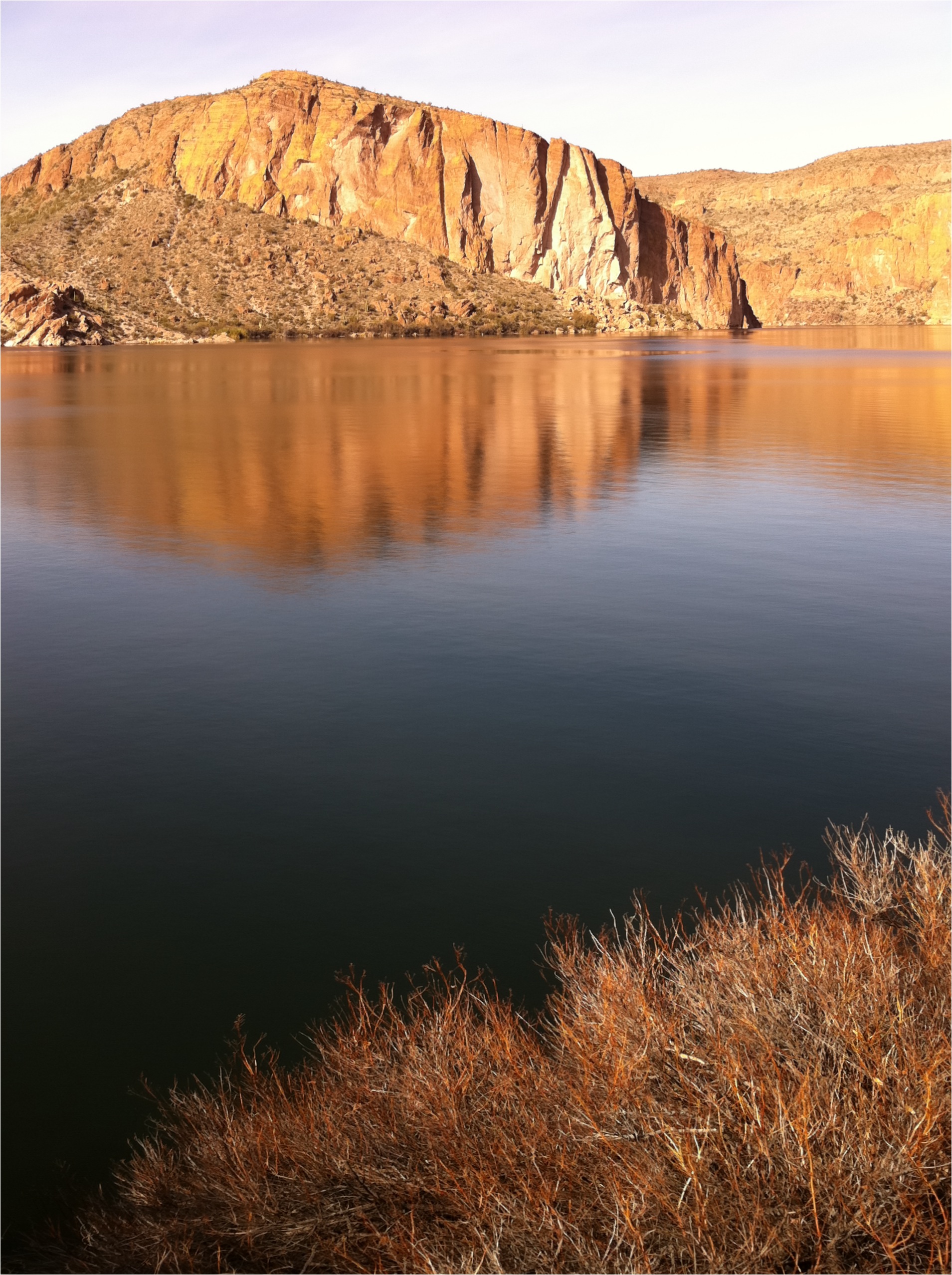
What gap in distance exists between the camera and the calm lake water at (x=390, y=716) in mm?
6414

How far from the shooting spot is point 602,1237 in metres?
3.48

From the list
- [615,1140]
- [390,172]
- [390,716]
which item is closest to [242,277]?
[390,172]

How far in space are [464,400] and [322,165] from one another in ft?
287

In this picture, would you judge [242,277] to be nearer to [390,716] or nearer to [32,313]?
[32,313]

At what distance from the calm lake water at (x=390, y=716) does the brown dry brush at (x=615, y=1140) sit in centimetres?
123

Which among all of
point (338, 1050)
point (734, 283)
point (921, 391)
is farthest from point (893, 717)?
point (734, 283)

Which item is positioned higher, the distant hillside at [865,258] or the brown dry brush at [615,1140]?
the distant hillside at [865,258]

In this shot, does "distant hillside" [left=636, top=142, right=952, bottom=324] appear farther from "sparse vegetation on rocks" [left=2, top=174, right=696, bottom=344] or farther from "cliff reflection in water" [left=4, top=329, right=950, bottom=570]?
"cliff reflection in water" [left=4, top=329, right=950, bottom=570]

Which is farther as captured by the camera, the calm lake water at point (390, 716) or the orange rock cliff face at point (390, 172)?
the orange rock cliff face at point (390, 172)

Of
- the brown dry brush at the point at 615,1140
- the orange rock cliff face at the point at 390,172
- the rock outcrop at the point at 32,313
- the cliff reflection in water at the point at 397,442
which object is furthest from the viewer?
the orange rock cliff face at the point at 390,172

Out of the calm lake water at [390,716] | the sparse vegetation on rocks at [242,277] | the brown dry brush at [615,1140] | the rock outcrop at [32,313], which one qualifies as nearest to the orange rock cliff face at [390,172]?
the sparse vegetation on rocks at [242,277]

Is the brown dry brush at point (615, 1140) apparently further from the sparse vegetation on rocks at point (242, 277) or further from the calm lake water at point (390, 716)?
the sparse vegetation on rocks at point (242, 277)

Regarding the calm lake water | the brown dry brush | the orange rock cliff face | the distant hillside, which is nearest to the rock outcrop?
the orange rock cliff face

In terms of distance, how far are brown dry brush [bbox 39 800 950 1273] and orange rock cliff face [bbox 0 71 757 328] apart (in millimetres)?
117986
